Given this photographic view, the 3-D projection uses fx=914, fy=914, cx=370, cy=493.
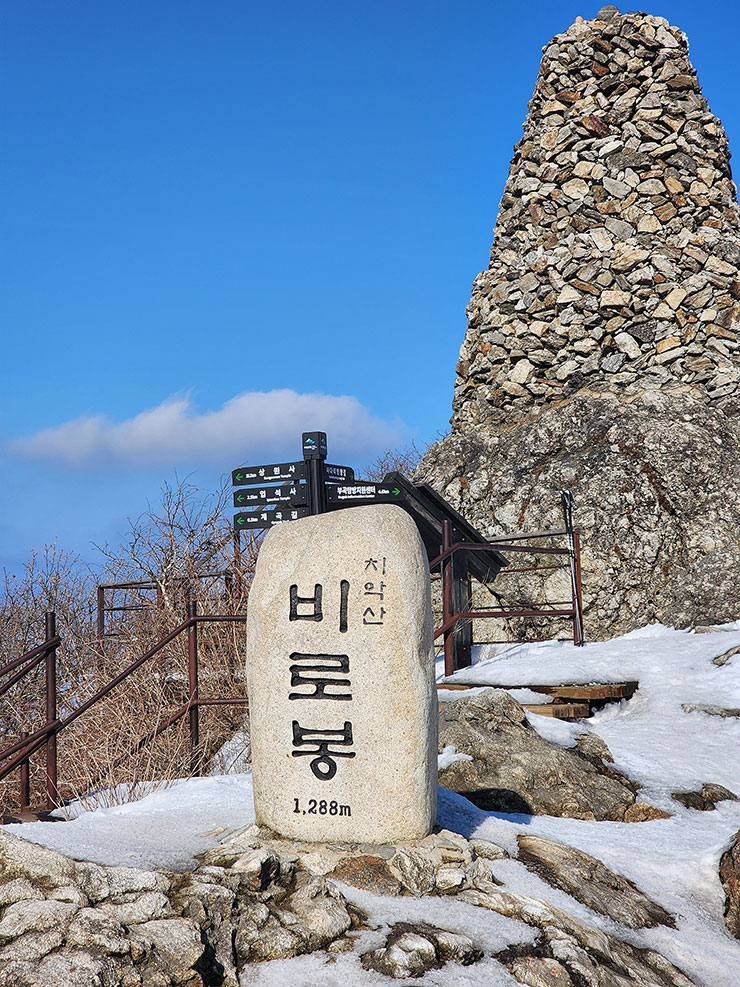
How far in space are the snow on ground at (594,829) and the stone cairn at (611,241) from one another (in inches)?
246

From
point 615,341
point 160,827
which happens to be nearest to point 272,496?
point 160,827

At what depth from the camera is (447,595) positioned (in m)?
10.1

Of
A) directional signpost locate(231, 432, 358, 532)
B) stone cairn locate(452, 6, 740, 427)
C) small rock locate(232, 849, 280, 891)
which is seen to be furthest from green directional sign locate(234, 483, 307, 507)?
small rock locate(232, 849, 280, 891)

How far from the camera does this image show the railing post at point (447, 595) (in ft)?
33.0

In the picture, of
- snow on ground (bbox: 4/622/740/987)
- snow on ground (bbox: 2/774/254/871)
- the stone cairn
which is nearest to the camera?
snow on ground (bbox: 4/622/740/987)

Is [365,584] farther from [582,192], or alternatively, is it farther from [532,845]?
[582,192]

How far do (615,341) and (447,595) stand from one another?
22.2ft

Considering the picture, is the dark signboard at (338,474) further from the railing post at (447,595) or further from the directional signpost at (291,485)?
the railing post at (447,595)

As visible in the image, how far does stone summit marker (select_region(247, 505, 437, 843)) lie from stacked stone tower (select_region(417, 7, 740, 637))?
8.70 m

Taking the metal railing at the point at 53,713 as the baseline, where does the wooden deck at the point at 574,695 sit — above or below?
below

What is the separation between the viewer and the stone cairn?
1476cm

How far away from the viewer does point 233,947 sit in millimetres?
3674

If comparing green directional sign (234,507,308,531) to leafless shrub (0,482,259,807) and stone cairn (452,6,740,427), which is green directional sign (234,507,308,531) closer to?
leafless shrub (0,482,259,807)

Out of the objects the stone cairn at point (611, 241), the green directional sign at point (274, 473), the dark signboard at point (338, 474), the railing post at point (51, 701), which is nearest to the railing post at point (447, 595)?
the dark signboard at point (338, 474)
